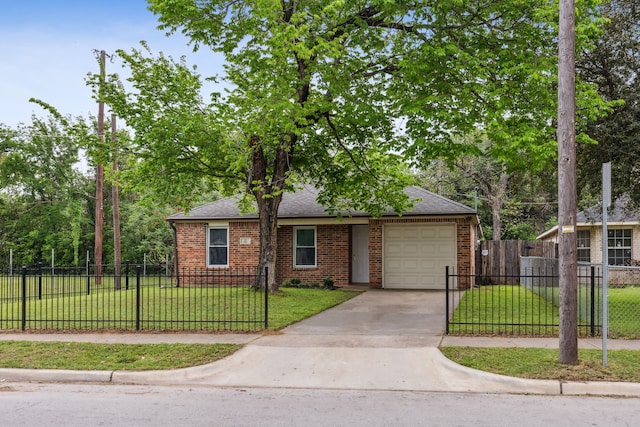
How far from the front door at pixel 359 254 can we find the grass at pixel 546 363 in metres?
12.5

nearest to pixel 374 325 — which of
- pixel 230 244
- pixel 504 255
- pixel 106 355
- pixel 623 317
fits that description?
pixel 106 355

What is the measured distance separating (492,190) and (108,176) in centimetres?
2704

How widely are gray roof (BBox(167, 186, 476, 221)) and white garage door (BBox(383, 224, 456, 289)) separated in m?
0.68

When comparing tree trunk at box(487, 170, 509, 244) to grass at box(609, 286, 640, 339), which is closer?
grass at box(609, 286, 640, 339)

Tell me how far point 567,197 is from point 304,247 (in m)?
13.9

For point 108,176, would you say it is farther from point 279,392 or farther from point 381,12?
point 279,392

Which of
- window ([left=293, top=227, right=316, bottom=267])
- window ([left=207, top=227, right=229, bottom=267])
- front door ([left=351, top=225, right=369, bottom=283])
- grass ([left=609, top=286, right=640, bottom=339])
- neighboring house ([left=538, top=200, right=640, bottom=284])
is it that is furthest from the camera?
neighboring house ([left=538, top=200, right=640, bottom=284])

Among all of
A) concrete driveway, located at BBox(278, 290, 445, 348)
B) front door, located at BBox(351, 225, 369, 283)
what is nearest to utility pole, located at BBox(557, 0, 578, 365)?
concrete driveway, located at BBox(278, 290, 445, 348)

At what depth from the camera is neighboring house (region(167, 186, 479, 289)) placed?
747 inches

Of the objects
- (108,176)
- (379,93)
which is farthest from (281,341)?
(108,176)

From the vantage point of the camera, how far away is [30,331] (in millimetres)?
10719

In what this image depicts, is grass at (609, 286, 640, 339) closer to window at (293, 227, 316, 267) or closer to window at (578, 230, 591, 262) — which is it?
window at (578, 230, 591, 262)

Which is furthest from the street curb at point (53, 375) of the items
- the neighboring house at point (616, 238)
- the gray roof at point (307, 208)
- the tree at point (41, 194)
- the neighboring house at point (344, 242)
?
the tree at point (41, 194)

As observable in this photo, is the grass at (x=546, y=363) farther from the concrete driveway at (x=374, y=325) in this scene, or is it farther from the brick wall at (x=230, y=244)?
the brick wall at (x=230, y=244)
